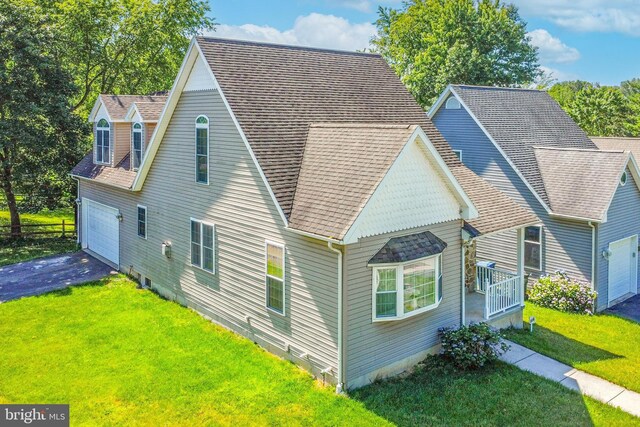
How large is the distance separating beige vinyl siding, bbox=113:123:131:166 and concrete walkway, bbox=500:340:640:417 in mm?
15325

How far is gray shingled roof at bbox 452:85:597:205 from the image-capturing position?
18672mm

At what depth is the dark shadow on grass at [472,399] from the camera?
9117 mm

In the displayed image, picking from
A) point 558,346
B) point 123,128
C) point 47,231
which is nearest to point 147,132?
point 123,128

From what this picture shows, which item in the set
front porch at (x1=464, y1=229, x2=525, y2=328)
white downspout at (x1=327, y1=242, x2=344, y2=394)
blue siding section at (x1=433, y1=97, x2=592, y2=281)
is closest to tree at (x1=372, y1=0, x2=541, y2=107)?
blue siding section at (x1=433, y1=97, x2=592, y2=281)

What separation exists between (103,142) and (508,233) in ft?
52.9

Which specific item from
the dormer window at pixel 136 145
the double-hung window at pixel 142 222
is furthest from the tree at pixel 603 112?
the double-hung window at pixel 142 222

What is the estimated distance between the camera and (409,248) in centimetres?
1046

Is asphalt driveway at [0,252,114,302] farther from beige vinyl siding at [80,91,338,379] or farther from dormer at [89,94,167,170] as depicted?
dormer at [89,94,167,170]

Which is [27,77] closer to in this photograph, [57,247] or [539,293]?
[57,247]

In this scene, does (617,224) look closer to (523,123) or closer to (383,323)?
(523,123)

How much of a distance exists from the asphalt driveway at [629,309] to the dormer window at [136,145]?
1694cm

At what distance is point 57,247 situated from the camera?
76.2 ft

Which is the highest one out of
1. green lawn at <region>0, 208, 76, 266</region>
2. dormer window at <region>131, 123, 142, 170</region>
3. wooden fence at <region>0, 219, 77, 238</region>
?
dormer window at <region>131, 123, 142, 170</region>

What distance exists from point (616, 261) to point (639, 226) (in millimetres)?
2091
